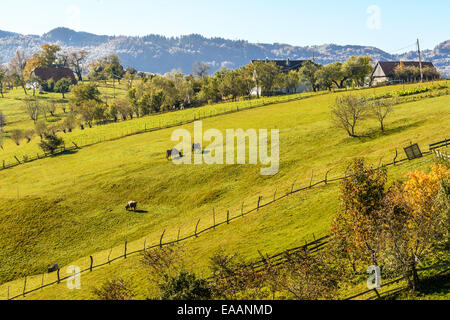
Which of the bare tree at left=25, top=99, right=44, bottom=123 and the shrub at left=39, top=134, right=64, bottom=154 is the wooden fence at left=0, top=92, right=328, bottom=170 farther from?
the bare tree at left=25, top=99, right=44, bottom=123

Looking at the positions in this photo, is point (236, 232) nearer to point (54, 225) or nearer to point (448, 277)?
point (448, 277)

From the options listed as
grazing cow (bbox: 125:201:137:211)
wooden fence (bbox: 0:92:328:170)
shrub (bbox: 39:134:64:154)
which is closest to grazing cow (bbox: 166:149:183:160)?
grazing cow (bbox: 125:201:137:211)

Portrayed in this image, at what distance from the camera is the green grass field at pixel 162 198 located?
3941cm

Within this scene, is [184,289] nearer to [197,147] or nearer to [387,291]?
[387,291]

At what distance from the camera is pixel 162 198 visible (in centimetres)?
5853

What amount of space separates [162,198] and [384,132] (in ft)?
149

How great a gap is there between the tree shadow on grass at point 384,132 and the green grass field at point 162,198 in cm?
19

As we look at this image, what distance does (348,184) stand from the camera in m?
25.3

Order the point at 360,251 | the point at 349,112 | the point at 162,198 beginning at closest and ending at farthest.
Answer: the point at 360,251, the point at 162,198, the point at 349,112

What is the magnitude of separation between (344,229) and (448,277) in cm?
722

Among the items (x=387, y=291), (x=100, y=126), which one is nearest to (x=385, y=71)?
(x=100, y=126)

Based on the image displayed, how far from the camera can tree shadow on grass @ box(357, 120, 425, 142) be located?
6808 cm

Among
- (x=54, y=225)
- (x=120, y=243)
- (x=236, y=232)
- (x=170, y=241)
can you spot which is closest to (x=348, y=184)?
(x=236, y=232)

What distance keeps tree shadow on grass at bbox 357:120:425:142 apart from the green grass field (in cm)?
19
